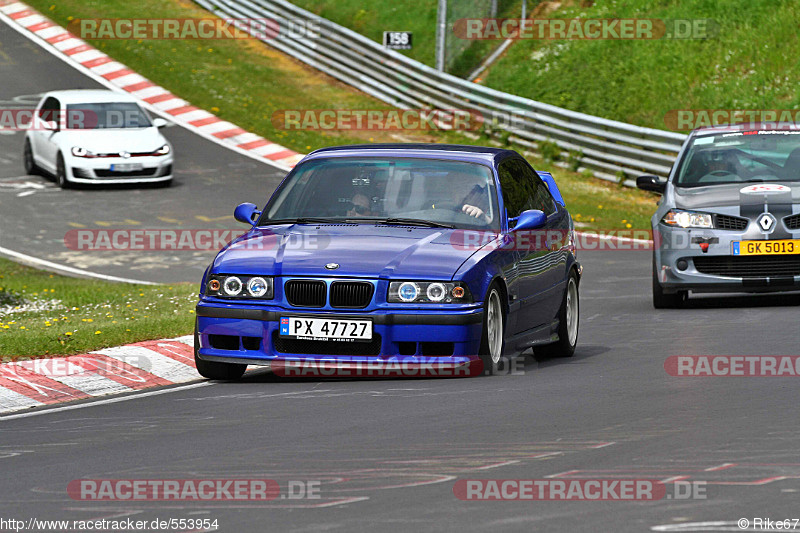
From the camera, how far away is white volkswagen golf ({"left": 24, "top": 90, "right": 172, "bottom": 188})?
82.9ft

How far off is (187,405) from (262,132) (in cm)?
2212

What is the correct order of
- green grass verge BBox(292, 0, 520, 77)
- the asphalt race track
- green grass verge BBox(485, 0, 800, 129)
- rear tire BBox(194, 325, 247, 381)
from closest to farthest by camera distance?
the asphalt race track, rear tire BBox(194, 325, 247, 381), green grass verge BBox(485, 0, 800, 129), green grass verge BBox(292, 0, 520, 77)

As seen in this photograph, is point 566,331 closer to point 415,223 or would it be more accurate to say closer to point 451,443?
point 415,223

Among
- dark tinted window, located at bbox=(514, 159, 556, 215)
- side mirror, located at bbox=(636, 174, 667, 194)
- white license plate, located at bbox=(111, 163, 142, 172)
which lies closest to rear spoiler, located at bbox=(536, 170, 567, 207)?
dark tinted window, located at bbox=(514, 159, 556, 215)

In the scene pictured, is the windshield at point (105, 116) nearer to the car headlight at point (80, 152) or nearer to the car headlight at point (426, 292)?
the car headlight at point (80, 152)

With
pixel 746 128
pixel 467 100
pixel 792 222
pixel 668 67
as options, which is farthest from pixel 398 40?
pixel 792 222

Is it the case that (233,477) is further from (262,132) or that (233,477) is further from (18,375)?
(262,132)

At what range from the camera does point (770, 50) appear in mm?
30875

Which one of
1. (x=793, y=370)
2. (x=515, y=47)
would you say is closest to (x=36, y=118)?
(x=515, y=47)

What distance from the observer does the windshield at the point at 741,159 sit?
1523cm

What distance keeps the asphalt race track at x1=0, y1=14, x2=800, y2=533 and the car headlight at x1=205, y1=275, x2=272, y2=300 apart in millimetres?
625

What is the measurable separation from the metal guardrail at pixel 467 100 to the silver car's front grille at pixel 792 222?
12.0 m

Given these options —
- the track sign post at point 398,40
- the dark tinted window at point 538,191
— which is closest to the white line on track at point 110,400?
the dark tinted window at point 538,191

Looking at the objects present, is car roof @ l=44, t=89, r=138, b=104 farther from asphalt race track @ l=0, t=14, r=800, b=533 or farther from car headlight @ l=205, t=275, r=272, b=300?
car headlight @ l=205, t=275, r=272, b=300
